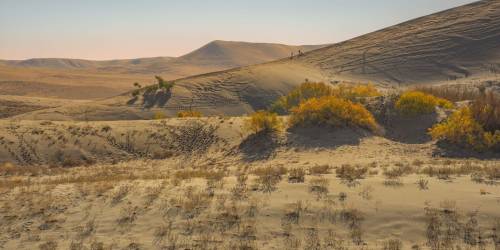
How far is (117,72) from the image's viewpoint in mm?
121750

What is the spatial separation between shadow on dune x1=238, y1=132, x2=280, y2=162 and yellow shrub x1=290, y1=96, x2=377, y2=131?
1.50 meters

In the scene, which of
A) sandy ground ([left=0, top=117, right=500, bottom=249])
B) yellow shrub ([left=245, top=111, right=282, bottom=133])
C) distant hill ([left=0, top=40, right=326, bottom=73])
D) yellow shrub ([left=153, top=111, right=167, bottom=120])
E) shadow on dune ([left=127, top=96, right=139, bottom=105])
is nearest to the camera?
sandy ground ([left=0, top=117, right=500, bottom=249])

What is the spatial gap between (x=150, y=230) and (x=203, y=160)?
10.8 meters

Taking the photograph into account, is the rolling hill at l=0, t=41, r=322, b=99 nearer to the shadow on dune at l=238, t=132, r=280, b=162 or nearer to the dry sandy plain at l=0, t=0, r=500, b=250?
the dry sandy plain at l=0, t=0, r=500, b=250

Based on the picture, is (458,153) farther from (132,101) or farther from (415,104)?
(132,101)

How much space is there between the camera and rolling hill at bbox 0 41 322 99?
66750mm

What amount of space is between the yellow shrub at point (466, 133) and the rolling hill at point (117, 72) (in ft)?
172

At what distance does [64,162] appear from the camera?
795 inches

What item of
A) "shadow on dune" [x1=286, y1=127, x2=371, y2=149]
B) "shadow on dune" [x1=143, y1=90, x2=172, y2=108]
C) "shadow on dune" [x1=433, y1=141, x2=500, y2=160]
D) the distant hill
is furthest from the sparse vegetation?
the distant hill

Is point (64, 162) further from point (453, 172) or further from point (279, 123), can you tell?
point (453, 172)

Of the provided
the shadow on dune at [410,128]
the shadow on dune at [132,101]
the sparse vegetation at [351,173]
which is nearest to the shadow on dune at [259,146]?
the shadow on dune at [410,128]

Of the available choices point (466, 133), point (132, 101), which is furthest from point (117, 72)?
point (466, 133)

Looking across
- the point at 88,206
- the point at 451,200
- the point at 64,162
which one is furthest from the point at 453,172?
the point at 64,162

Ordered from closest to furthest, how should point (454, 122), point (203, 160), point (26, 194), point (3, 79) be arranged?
point (26, 194) < point (454, 122) < point (203, 160) < point (3, 79)
